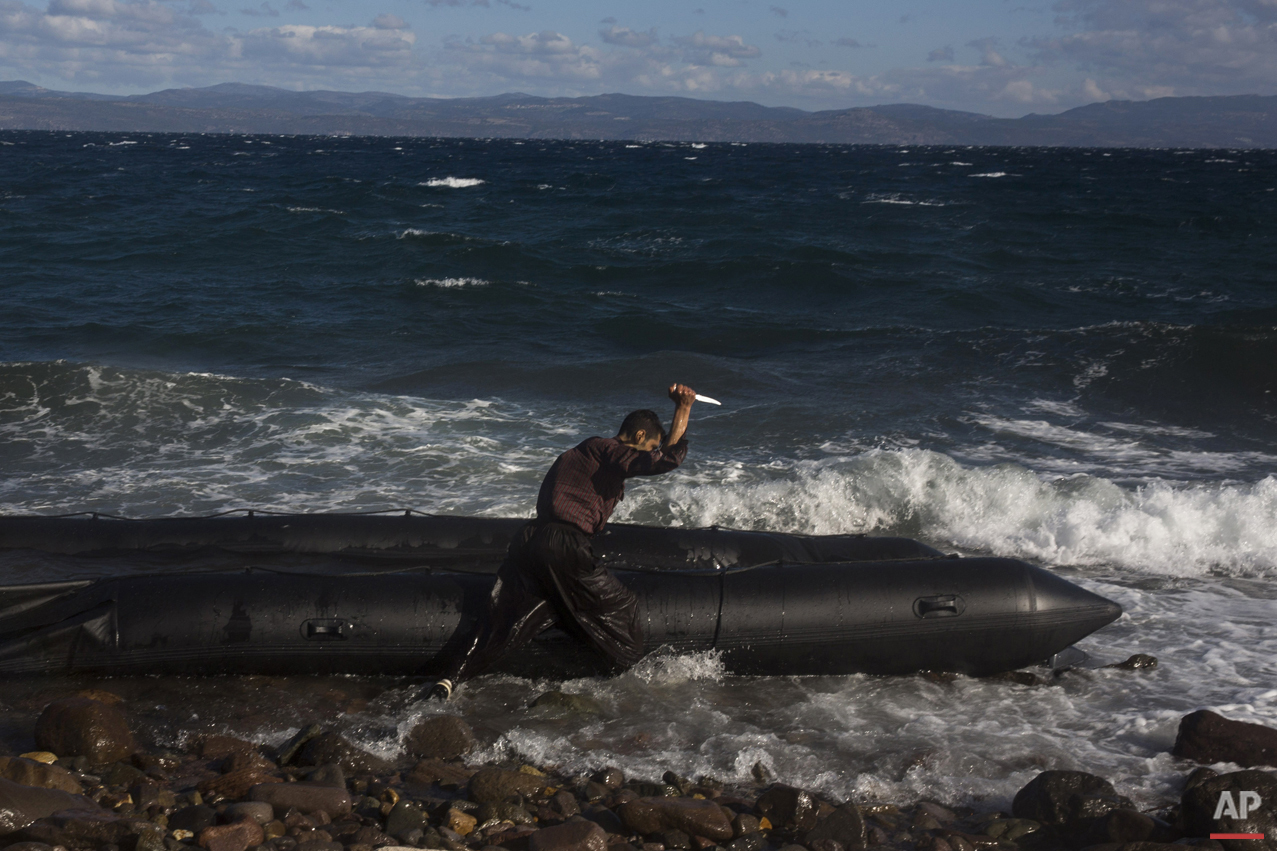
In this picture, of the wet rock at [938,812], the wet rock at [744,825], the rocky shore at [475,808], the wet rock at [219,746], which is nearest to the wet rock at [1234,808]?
the rocky shore at [475,808]

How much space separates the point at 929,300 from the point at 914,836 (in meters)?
17.9

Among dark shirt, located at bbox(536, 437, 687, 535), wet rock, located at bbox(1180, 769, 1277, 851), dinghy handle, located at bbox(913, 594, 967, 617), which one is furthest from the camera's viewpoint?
dinghy handle, located at bbox(913, 594, 967, 617)

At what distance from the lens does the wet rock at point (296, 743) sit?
505cm

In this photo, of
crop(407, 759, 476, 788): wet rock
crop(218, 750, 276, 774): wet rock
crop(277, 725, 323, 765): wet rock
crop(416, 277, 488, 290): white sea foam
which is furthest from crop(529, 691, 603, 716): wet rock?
crop(416, 277, 488, 290): white sea foam

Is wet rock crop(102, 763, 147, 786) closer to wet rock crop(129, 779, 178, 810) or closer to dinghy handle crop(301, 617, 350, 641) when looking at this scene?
wet rock crop(129, 779, 178, 810)

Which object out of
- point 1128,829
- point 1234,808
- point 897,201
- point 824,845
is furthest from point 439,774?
point 897,201

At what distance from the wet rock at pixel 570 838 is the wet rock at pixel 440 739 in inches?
43.0

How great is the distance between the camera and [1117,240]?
1153 inches

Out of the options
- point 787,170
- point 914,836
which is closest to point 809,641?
point 914,836

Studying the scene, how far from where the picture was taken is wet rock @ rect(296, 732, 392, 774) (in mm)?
5020

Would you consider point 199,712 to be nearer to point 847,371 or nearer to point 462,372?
point 462,372

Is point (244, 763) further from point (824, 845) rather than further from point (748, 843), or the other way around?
point (824, 845)

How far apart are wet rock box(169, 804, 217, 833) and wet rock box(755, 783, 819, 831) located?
2.27 meters

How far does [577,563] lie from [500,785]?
126 centimetres
